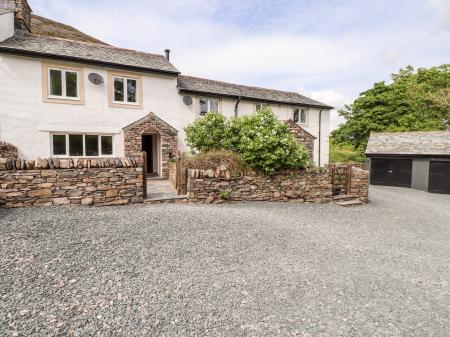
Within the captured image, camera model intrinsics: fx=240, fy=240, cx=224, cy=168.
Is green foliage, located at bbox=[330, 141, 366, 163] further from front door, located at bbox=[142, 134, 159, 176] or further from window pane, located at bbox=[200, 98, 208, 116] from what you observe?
front door, located at bbox=[142, 134, 159, 176]

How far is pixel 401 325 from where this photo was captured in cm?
320

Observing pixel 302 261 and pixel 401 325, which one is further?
pixel 302 261

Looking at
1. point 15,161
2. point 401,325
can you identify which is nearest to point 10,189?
point 15,161

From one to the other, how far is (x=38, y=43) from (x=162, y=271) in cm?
1435

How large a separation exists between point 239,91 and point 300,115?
6.04m

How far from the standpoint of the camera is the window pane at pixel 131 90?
13.9 meters

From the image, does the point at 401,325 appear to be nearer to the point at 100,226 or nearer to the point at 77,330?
the point at 77,330

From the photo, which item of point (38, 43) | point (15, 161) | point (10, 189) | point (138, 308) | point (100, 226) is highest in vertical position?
point (38, 43)

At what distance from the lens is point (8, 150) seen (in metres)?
11.0

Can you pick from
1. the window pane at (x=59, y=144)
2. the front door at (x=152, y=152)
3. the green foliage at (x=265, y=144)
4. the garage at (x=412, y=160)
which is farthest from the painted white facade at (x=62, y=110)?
the garage at (x=412, y=160)

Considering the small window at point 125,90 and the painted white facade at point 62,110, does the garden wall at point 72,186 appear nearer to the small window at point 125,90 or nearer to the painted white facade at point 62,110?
the painted white facade at point 62,110

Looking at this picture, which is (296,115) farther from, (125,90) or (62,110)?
(62,110)

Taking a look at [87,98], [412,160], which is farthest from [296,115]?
[87,98]

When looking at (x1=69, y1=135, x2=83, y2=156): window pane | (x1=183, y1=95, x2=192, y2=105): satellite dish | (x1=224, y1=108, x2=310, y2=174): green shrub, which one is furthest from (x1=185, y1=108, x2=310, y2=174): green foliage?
(x1=69, y1=135, x2=83, y2=156): window pane
